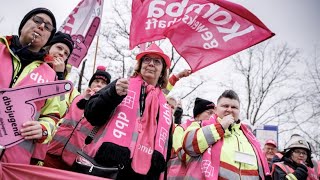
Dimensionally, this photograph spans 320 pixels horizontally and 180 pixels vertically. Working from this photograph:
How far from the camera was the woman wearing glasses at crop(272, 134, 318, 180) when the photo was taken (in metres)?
5.24

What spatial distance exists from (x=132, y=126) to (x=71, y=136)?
116 cm

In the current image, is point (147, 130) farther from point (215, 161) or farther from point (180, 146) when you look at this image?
point (180, 146)

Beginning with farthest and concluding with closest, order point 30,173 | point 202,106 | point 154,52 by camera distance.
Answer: point 202,106
point 154,52
point 30,173

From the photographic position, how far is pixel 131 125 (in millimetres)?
2756

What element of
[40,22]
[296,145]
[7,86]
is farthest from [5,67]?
[296,145]

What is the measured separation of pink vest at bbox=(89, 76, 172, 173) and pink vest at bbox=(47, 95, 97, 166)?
812 millimetres

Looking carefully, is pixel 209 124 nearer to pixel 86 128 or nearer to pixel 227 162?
pixel 227 162

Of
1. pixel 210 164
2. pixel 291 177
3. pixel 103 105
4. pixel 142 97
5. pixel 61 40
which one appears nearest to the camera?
pixel 103 105

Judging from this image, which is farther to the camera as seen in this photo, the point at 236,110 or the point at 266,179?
the point at 236,110

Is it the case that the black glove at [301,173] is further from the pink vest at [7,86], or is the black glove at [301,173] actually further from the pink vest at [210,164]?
the pink vest at [7,86]

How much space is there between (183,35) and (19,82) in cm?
236

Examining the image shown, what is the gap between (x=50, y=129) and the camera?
2438 millimetres

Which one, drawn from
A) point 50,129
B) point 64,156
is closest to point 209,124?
Answer: point 64,156

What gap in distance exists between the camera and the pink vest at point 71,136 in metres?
3.53
